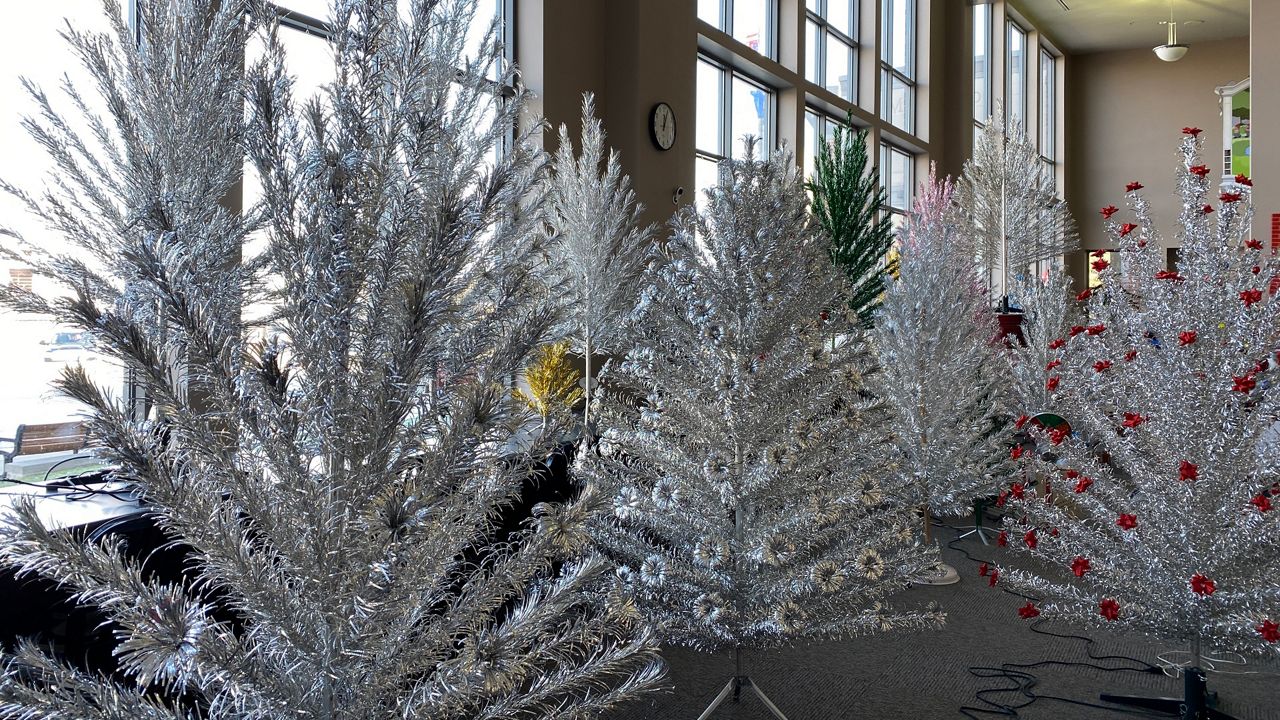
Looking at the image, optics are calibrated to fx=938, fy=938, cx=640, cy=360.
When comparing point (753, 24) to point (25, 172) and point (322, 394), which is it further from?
point (322, 394)

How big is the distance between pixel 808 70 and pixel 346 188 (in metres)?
12.0

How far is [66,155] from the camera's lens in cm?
190

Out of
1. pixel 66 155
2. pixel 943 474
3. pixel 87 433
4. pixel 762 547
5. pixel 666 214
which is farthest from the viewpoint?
pixel 666 214

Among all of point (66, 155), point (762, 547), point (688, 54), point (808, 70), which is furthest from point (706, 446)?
point (808, 70)

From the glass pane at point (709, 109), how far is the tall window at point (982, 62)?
28.0ft

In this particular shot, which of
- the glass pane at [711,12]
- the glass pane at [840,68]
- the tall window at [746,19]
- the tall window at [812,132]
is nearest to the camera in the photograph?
the glass pane at [711,12]

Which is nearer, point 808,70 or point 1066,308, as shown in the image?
point 1066,308

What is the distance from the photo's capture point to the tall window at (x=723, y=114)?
9.87 m

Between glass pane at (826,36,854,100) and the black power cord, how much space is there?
9726 mm

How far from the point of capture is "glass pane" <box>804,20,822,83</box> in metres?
12.2

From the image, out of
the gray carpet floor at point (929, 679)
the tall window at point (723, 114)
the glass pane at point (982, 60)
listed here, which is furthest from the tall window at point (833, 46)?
the gray carpet floor at point (929, 679)

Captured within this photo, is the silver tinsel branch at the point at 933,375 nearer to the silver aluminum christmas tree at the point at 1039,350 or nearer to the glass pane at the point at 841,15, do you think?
the silver aluminum christmas tree at the point at 1039,350

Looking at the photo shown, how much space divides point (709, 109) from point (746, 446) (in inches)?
306

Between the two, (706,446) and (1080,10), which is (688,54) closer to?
(706,446)
